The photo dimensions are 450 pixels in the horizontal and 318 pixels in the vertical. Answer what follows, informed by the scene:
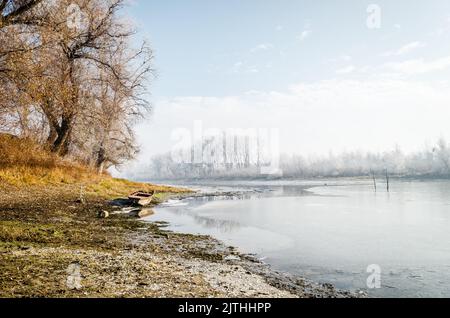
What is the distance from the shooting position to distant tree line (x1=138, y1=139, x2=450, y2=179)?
105125 mm

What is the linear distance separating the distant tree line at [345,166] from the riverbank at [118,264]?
333 feet

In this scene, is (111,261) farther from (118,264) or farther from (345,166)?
(345,166)

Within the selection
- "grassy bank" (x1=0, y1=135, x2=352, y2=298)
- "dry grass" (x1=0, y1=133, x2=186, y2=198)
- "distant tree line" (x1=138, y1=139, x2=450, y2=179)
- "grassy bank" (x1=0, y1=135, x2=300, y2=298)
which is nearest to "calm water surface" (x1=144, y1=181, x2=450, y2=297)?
"grassy bank" (x1=0, y1=135, x2=352, y2=298)

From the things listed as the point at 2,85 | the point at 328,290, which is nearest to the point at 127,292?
the point at 328,290

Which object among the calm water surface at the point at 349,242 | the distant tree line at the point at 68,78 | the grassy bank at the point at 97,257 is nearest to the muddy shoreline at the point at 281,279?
the grassy bank at the point at 97,257

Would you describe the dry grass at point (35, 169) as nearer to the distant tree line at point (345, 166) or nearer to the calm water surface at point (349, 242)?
the calm water surface at point (349, 242)

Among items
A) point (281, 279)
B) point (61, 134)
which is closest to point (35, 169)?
point (61, 134)

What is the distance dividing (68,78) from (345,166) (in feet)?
439

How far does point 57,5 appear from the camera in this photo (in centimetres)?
1808

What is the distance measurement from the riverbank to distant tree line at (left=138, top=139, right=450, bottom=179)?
102 metres

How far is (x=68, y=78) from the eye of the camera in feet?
77.0

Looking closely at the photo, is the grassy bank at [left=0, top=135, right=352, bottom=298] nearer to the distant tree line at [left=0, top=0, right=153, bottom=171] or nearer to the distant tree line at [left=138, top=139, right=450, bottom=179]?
the distant tree line at [left=0, top=0, right=153, bottom=171]

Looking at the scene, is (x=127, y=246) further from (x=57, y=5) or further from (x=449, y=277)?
(x=57, y=5)

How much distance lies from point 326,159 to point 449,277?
151603mm
